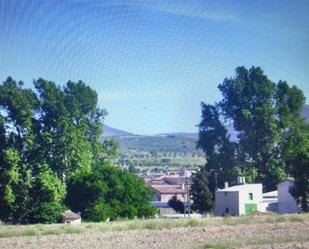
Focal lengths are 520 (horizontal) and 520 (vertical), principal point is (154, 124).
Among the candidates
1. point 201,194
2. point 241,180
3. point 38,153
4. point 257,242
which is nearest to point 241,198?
point 241,180

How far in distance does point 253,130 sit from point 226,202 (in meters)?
6.52

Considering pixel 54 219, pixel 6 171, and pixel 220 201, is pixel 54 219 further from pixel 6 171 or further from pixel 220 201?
pixel 220 201

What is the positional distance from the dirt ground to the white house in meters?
16.6

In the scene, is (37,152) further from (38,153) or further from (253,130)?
(253,130)

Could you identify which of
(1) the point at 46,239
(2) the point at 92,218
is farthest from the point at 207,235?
(2) the point at 92,218

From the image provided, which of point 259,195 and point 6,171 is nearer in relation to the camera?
point 6,171

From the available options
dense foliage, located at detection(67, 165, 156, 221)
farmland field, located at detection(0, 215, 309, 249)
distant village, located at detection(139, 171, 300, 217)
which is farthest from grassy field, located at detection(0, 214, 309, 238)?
distant village, located at detection(139, 171, 300, 217)

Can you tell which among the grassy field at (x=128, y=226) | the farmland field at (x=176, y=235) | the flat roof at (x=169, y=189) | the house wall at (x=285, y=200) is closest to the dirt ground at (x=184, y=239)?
the farmland field at (x=176, y=235)

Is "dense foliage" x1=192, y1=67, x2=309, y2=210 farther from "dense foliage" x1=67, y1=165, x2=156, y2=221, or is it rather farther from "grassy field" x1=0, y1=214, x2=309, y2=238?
"grassy field" x1=0, y1=214, x2=309, y2=238

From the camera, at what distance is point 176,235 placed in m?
17.6

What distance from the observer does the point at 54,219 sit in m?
29.0

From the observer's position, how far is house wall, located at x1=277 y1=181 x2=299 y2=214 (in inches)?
1403

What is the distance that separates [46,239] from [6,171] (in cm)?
1147

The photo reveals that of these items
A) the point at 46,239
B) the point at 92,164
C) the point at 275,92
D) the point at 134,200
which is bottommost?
the point at 46,239
